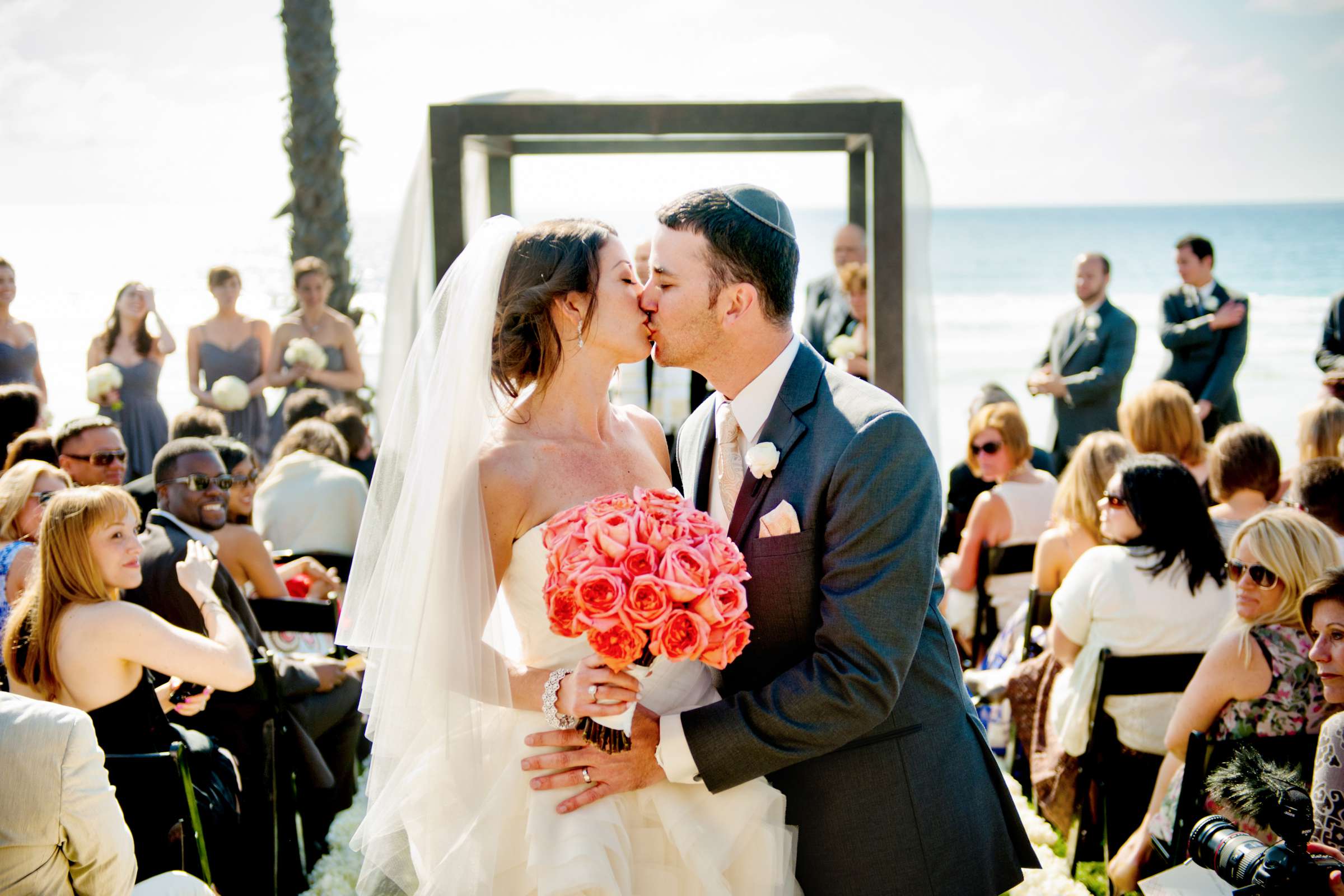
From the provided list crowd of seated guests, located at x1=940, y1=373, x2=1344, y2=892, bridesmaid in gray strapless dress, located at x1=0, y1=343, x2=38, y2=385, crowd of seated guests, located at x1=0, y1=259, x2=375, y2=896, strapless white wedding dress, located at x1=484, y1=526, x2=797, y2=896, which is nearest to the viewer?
strapless white wedding dress, located at x1=484, y1=526, x2=797, y2=896

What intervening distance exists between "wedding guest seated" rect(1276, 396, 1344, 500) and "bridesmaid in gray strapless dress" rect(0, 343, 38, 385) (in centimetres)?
883

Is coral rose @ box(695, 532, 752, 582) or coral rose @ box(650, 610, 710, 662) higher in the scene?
coral rose @ box(695, 532, 752, 582)

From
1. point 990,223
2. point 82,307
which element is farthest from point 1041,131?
point 82,307

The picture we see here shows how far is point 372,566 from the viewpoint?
2723 millimetres

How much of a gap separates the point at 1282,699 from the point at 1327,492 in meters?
1.75

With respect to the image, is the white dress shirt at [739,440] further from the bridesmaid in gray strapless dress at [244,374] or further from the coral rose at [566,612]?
the bridesmaid in gray strapless dress at [244,374]

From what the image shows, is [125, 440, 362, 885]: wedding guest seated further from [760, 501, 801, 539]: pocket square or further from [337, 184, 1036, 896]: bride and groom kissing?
[760, 501, 801, 539]: pocket square

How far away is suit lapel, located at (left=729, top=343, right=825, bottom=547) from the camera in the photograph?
237cm

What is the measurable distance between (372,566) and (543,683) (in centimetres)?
60

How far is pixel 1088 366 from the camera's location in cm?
891

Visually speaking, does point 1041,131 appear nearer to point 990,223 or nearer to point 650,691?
point 990,223

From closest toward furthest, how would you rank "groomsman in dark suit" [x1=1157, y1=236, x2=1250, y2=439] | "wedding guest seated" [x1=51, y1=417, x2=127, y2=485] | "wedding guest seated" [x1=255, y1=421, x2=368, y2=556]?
"wedding guest seated" [x1=51, y1=417, x2=127, y2=485] → "wedding guest seated" [x1=255, y1=421, x2=368, y2=556] → "groomsman in dark suit" [x1=1157, y1=236, x2=1250, y2=439]

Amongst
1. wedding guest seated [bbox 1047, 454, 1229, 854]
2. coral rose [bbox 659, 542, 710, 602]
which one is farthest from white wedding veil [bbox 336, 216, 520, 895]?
wedding guest seated [bbox 1047, 454, 1229, 854]

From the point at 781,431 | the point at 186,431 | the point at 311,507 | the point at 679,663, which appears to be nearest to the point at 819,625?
the point at 679,663
